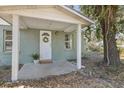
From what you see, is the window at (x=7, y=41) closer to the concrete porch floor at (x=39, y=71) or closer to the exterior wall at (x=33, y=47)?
the exterior wall at (x=33, y=47)

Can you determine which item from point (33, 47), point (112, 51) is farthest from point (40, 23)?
point (112, 51)

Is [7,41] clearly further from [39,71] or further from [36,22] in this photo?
[39,71]

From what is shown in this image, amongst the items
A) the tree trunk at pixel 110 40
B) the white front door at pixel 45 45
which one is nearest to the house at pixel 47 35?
the white front door at pixel 45 45

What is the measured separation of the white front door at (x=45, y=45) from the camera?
14.6 m

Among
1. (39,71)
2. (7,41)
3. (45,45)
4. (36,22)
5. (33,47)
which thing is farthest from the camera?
(45,45)

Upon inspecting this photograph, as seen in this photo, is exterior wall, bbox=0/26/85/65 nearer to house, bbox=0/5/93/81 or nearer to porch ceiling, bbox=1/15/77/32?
house, bbox=0/5/93/81

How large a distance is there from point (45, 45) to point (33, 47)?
96cm

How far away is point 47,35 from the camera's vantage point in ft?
48.7

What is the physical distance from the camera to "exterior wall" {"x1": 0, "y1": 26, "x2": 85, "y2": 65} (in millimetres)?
13516

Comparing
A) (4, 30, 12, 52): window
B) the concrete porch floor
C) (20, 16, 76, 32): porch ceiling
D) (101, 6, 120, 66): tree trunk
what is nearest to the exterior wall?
(4, 30, 12, 52): window

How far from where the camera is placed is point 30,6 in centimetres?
844

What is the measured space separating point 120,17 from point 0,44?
8.98 m
